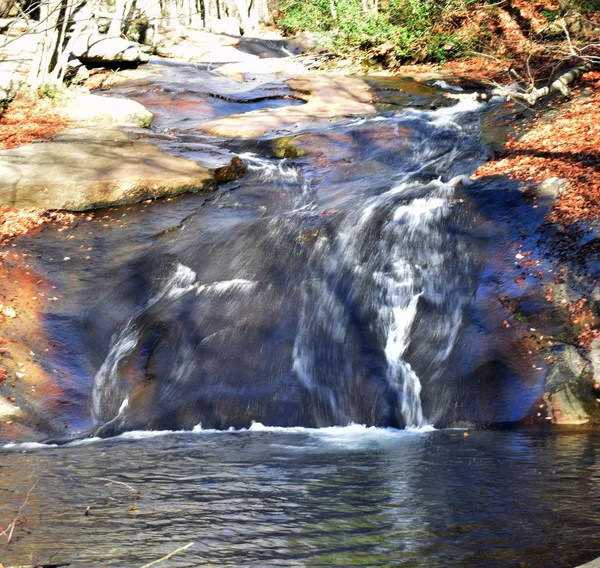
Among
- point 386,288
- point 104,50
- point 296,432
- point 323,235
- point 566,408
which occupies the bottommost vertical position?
point 296,432

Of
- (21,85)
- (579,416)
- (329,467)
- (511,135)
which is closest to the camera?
(329,467)

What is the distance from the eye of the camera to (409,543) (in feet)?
15.6

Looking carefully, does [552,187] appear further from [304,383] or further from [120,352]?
[120,352]

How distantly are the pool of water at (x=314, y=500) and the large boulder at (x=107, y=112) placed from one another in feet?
37.3

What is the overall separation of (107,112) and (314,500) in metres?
14.3

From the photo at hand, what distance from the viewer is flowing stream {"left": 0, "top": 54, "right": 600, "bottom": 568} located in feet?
16.4

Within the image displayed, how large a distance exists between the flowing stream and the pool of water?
0.08 feet

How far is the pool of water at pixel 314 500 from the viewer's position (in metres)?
4.63

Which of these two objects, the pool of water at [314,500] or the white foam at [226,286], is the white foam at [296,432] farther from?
the white foam at [226,286]

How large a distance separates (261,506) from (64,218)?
8858 millimetres

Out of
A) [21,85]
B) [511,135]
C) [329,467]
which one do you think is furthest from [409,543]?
[21,85]

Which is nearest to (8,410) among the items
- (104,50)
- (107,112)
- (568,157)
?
(568,157)

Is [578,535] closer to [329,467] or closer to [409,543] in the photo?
[409,543]

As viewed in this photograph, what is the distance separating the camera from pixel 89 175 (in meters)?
13.6
